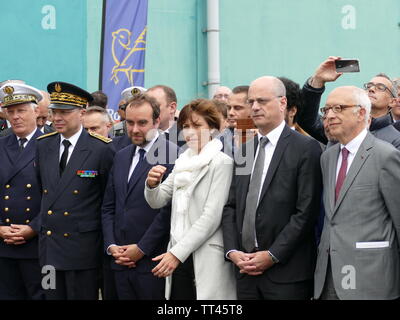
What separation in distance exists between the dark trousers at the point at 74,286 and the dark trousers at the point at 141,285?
1.25 feet

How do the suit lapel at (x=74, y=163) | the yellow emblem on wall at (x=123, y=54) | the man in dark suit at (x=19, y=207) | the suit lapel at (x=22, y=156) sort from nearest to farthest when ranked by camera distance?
1. the suit lapel at (x=74, y=163)
2. the man in dark suit at (x=19, y=207)
3. the suit lapel at (x=22, y=156)
4. the yellow emblem on wall at (x=123, y=54)

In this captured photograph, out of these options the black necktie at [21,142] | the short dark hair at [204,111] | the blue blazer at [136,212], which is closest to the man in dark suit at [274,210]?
the short dark hair at [204,111]

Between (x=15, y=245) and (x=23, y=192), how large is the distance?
1.45ft

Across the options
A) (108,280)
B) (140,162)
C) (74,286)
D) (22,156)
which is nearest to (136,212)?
(140,162)

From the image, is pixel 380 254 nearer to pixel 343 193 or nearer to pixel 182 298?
pixel 343 193

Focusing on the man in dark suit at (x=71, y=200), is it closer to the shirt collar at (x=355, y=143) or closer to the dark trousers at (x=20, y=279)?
the dark trousers at (x=20, y=279)

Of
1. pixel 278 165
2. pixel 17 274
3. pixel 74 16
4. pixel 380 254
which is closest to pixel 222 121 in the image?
pixel 278 165

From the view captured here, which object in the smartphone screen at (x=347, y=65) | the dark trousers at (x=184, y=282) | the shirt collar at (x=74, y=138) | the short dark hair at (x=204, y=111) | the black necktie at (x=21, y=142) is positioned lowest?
the dark trousers at (x=184, y=282)

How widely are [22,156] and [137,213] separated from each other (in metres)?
1.41

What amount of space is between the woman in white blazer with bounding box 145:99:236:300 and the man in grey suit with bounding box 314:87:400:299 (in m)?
0.74

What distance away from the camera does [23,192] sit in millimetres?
6023

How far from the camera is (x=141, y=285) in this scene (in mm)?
5203

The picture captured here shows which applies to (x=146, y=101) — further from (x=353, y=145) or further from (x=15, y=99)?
(x=353, y=145)

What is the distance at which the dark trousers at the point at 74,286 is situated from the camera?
5473 millimetres
